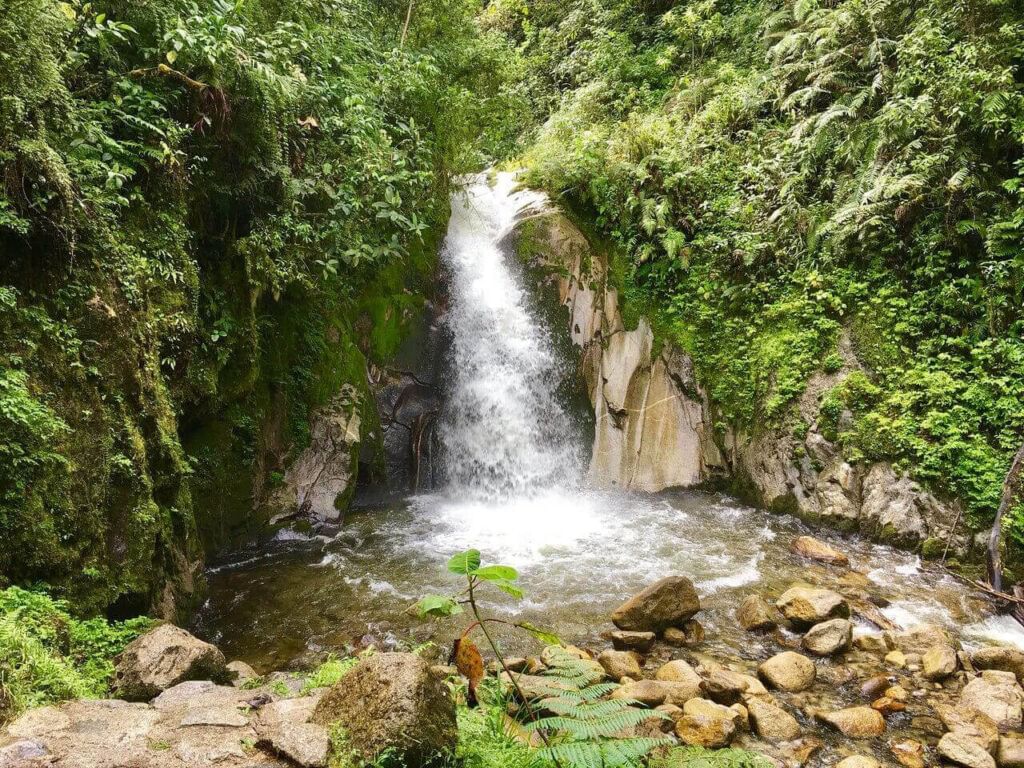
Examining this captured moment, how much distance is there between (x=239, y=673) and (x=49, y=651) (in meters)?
1.27

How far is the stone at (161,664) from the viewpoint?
131 inches

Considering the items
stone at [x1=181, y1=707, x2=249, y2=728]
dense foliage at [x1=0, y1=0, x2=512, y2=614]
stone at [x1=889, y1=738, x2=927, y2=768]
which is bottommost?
stone at [x1=889, y1=738, x2=927, y2=768]

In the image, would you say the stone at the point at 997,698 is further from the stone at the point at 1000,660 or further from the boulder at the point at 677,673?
the boulder at the point at 677,673

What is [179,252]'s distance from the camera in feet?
18.6

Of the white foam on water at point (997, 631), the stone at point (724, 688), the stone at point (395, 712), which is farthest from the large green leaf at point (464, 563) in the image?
the white foam on water at point (997, 631)

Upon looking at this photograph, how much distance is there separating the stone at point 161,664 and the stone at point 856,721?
14.3 feet

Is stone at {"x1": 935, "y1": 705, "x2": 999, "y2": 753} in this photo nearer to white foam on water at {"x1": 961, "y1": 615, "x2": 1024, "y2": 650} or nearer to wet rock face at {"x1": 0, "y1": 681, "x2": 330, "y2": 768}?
white foam on water at {"x1": 961, "y1": 615, "x2": 1024, "y2": 650}

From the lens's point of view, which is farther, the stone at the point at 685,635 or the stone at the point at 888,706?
the stone at the point at 685,635

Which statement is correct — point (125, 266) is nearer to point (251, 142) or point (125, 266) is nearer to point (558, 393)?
point (251, 142)

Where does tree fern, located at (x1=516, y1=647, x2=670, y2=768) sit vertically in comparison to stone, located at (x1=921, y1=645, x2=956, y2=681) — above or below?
above

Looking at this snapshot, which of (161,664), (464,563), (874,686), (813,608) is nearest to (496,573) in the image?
(464,563)

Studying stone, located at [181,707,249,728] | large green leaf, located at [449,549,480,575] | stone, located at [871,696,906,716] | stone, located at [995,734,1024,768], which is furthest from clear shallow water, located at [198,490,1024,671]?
large green leaf, located at [449,549,480,575]

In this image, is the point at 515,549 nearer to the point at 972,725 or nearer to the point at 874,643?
the point at 874,643

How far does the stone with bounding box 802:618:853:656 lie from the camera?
5.07m
